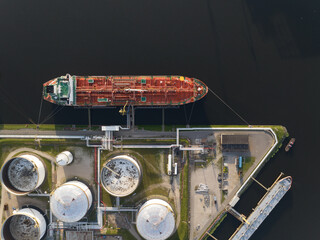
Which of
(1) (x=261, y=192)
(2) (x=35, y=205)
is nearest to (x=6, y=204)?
(2) (x=35, y=205)

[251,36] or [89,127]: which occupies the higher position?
[251,36]

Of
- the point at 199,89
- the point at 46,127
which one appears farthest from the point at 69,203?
the point at 199,89

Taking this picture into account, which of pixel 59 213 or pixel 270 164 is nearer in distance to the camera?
pixel 59 213

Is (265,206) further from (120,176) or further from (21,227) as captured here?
(21,227)

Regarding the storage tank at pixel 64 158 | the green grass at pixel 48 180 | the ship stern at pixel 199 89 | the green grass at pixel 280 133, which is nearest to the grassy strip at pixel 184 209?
the ship stern at pixel 199 89

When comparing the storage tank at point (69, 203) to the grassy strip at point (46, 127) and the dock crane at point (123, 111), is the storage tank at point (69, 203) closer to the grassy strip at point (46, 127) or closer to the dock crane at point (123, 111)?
the grassy strip at point (46, 127)

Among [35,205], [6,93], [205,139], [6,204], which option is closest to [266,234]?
[205,139]

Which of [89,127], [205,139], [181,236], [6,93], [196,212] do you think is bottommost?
[181,236]

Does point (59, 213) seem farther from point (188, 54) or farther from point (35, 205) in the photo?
point (188, 54)
